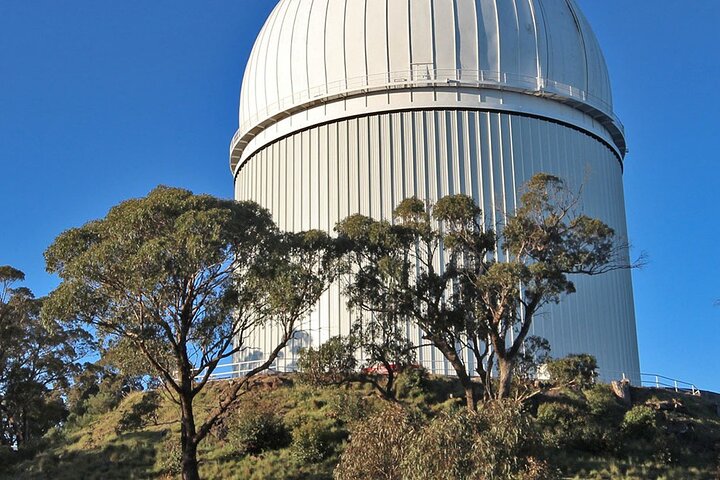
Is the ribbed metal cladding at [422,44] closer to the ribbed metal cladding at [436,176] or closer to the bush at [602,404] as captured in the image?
the ribbed metal cladding at [436,176]

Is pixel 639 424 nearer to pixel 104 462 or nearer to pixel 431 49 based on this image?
pixel 431 49

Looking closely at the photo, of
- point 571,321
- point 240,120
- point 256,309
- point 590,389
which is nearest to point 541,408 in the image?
point 590,389

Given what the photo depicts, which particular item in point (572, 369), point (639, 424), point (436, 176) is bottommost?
point (639, 424)

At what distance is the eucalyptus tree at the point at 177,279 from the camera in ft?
82.0

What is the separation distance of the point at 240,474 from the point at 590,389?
1193cm

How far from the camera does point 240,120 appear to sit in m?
44.1

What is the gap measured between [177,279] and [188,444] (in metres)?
4.64

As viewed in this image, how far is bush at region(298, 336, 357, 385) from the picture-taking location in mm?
26734

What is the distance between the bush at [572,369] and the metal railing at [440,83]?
14.0 meters

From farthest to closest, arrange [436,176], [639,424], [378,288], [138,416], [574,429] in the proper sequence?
1. [436,176]
2. [138,416]
3. [639,424]
4. [574,429]
5. [378,288]

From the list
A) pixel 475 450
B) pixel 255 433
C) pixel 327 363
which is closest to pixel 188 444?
pixel 255 433

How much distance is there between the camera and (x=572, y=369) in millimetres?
27094

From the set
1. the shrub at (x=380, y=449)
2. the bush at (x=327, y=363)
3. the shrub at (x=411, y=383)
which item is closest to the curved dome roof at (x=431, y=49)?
the shrub at (x=411, y=383)

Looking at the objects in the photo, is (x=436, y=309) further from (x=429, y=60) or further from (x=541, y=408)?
(x=429, y=60)
